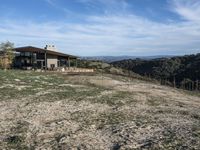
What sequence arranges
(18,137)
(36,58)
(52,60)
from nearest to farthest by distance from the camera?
(18,137) < (36,58) < (52,60)

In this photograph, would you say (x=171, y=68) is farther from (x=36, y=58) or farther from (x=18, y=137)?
(x=18, y=137)

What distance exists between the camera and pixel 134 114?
2536 centimetres

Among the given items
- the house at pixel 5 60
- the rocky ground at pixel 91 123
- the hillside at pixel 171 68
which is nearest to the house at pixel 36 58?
the house at pixel 5 60

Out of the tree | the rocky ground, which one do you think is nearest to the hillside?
the tree

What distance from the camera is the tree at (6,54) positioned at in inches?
3020

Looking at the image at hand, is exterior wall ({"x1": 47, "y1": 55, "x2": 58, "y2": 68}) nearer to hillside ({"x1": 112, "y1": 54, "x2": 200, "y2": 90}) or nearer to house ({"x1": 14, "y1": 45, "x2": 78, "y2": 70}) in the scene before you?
house ({"x1": 14, "y1": 45, "x2": 78, "y2": 70})

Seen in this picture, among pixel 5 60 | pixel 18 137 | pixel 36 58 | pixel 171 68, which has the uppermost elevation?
pixel 36 58

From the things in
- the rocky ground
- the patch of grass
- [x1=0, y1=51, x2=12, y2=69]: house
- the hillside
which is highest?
[x1=0, y1=51, x2=12, y2=69]: house

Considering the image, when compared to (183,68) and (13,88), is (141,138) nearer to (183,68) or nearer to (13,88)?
(13,88)

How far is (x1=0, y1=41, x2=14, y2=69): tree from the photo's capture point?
7671cm

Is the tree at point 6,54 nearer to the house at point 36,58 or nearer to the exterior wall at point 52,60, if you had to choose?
the house at point 36,58

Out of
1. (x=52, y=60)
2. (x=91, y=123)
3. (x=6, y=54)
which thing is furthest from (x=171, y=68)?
(x=91, y=123)

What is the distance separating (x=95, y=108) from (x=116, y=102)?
387cm

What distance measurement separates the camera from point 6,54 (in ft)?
258
